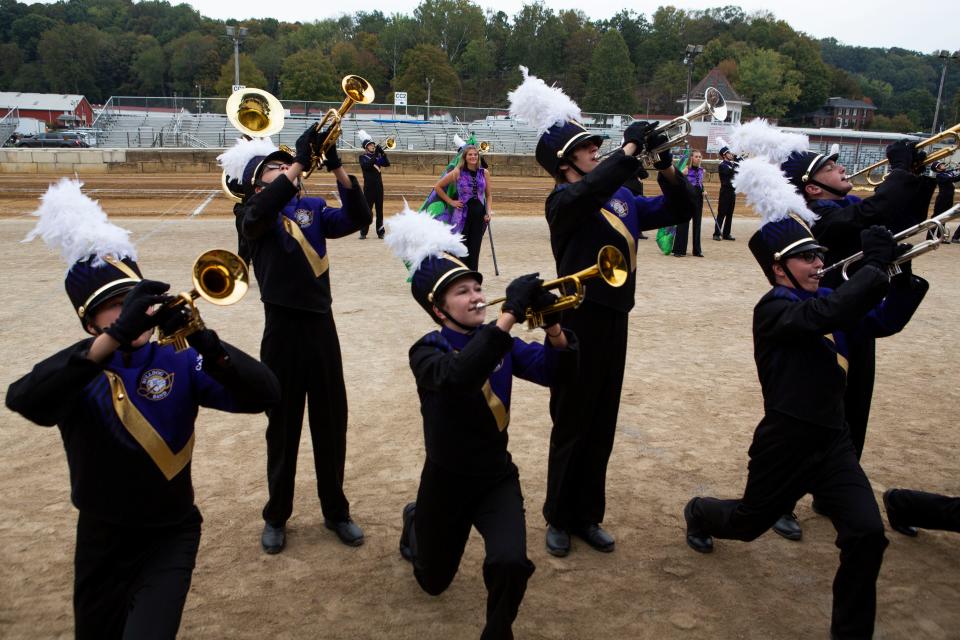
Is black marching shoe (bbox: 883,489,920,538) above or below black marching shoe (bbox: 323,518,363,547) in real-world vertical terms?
above

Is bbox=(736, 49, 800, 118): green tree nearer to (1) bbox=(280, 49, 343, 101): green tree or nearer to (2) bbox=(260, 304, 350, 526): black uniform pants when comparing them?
(1) bbox=(280, 49, 343, 101): green tree

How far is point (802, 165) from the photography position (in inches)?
208

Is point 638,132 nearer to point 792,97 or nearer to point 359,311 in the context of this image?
point 359,311

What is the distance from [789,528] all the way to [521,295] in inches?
113

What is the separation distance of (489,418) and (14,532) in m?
3.29

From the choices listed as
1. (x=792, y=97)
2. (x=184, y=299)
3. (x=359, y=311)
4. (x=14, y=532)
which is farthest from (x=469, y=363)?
(x=792, y=97)

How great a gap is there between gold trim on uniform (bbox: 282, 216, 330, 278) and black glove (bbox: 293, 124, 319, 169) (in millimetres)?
374

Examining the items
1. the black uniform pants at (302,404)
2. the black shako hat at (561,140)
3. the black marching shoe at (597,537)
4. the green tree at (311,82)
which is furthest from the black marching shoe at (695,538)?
the green tree at (311,82)

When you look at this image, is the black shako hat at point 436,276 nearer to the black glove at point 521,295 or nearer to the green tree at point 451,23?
the black glove at point 521,295

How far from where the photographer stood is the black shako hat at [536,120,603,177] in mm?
4609

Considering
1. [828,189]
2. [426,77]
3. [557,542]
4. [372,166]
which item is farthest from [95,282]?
[426,77]

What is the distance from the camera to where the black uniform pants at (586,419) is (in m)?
4.59

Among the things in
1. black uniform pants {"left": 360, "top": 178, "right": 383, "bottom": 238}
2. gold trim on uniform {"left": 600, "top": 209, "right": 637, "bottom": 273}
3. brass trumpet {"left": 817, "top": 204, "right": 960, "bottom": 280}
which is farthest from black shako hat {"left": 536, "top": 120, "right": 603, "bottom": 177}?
black uniform pants {"left": 360, "top": 178, "right": 383, "bottom": 238}

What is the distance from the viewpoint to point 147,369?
10.7 ft
